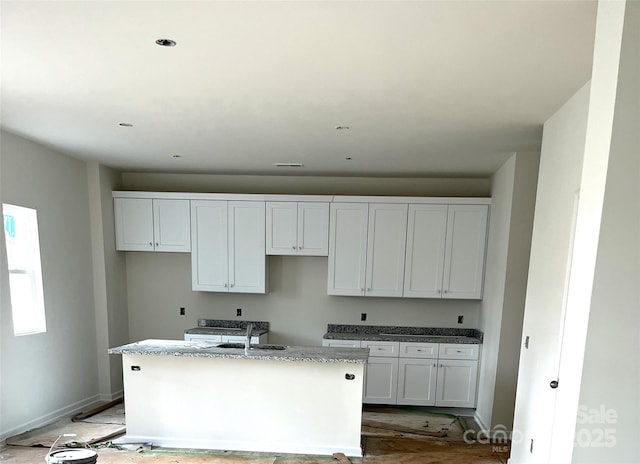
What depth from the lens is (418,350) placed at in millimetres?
4617

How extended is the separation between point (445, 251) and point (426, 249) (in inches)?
9.1

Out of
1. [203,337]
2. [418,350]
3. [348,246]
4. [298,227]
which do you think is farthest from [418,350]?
[203,337]

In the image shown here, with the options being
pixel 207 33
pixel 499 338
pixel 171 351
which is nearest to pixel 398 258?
pixel 499 338

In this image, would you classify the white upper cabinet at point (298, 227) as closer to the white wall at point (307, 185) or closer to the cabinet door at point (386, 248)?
the white wall at point (307, 185)

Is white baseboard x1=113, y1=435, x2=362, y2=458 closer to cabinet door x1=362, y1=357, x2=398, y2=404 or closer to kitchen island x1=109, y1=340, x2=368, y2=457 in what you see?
kitchen island x1=109, y1=340, x2=368, y2=457

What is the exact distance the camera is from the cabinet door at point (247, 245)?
485 centimetres

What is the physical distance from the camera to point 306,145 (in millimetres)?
3633

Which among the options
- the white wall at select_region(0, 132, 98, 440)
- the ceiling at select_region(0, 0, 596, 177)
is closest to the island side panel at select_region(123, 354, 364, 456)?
the white wall at select_region(0, 132, 98, 440)

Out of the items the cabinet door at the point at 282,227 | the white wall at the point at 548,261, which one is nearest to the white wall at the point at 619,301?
the white wall at the point at 548,261

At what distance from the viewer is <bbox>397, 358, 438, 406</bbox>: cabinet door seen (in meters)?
4.61

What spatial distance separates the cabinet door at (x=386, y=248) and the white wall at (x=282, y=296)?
1.22 feet

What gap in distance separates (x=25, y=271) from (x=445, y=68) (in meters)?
4.24

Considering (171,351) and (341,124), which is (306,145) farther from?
(171,351)

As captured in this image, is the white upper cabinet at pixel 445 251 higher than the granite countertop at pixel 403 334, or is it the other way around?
the white upper cabinet at pixel 445 251
